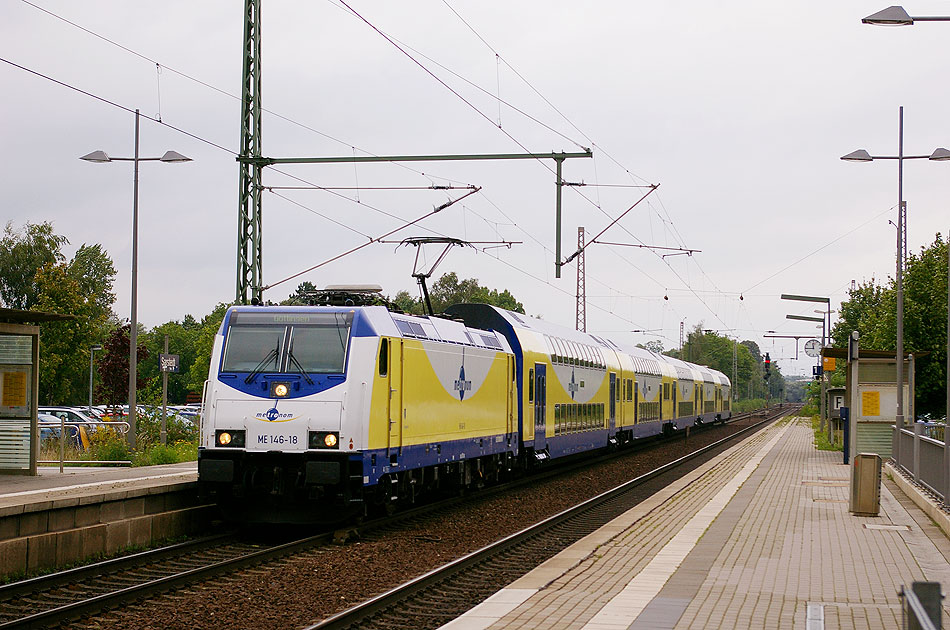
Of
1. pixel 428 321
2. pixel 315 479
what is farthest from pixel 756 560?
pixel 428 321

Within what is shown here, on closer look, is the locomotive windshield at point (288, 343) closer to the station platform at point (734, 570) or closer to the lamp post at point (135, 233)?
the station platform at point (734, 570)

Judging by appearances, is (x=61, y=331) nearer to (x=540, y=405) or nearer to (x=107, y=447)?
(x=107, y=447)

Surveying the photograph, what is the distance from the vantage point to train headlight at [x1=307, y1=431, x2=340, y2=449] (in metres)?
14.2

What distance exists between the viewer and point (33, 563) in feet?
38.7

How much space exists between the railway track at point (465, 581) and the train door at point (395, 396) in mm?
2149

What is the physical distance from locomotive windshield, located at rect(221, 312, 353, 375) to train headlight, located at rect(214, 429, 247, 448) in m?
0.85

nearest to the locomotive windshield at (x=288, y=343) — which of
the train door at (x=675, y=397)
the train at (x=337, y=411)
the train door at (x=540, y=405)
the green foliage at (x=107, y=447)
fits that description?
the train at (x=337, y=411)

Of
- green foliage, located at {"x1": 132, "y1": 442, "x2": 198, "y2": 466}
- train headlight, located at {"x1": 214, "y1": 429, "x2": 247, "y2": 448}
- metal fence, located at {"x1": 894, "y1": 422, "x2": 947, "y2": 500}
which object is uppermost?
train headlight, located at {"x1": 214, "y1": 429, "x2": 247, "y2": 448}

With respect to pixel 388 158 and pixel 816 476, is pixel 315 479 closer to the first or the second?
pixel 388 158

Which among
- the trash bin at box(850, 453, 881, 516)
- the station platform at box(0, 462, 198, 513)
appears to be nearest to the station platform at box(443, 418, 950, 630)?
the trash bin at box(850, 453, 881, 516)

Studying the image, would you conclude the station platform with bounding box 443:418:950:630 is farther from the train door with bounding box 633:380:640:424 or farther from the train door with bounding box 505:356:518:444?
the train door with bounding box 633:380:640:424

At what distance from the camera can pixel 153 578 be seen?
11570 millimetres

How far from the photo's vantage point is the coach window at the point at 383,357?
14938 millimetres

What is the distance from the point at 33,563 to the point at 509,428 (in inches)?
473
